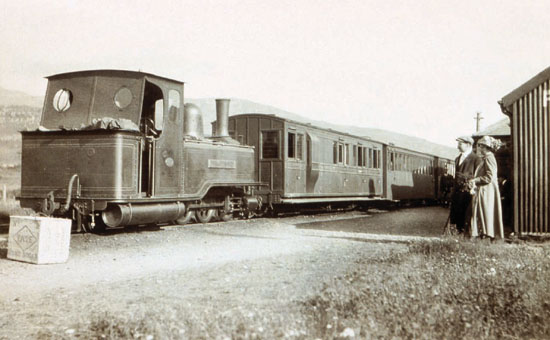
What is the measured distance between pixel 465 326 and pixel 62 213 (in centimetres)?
735

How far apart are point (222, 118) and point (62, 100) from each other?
14.9 ft

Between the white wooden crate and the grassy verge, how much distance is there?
2774 mm

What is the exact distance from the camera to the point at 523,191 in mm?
9805

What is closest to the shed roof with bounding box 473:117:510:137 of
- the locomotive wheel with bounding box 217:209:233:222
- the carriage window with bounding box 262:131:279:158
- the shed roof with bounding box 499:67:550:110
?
the carriage window with bounding box 262:131:279:158

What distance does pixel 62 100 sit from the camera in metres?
9.93

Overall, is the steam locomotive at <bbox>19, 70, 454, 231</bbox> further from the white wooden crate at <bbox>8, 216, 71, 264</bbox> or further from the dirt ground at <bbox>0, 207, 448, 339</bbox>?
the white wooden crate at <bbox>8, 216, 71, 264</bbox>

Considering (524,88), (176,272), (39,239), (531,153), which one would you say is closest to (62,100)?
(39,239)

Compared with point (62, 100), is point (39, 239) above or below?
below

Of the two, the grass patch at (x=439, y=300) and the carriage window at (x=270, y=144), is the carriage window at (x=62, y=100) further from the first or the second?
the grass patch at (x=439, y=300)

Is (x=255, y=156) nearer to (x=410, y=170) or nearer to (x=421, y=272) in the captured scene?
(x=421, y=272)

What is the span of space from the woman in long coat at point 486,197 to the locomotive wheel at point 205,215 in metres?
6.36

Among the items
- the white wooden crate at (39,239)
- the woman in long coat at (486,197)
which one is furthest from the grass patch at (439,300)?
the white wooden crate at (39,239)

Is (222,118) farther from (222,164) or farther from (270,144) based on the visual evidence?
(270,144)

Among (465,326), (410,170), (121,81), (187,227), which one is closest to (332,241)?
(187,227)
